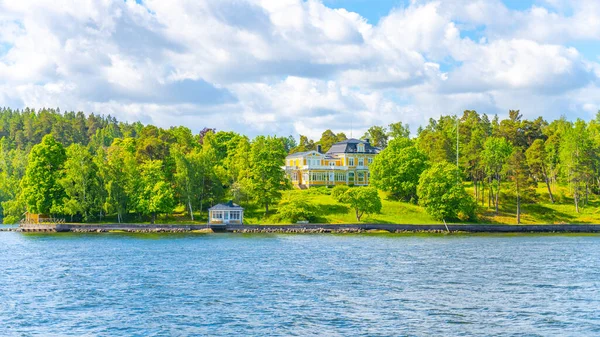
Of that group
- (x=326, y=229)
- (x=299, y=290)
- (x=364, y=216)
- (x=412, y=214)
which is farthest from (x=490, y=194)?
(x=299, y=290)

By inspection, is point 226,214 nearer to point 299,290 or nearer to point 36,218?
point 36,218

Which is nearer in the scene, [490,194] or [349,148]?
[490,194]

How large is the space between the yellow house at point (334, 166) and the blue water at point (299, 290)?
6088 cm

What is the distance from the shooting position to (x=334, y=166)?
13425cm

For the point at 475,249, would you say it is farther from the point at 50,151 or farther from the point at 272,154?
the point at 50,151

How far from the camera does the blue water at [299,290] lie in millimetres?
31625

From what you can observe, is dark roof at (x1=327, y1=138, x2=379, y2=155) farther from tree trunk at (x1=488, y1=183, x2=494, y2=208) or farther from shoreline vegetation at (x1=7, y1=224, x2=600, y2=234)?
shoreline vegetation at (x1=7, y1=224, x2=600, y2=234)

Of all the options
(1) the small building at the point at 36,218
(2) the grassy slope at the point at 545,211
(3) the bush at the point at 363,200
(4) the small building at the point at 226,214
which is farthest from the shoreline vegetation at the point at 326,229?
(2) the grassy slope at the point at 545,211

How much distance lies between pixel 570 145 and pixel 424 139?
106 feet

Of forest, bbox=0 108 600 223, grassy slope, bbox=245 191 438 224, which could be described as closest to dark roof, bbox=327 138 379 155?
forest, bbox=0 108 600 223

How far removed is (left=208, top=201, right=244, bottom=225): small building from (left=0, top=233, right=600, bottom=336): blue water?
90.5ft

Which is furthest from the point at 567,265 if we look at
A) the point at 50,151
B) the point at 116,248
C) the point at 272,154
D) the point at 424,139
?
the point at 424,139

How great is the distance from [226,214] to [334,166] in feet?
127

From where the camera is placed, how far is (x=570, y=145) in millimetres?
114500
